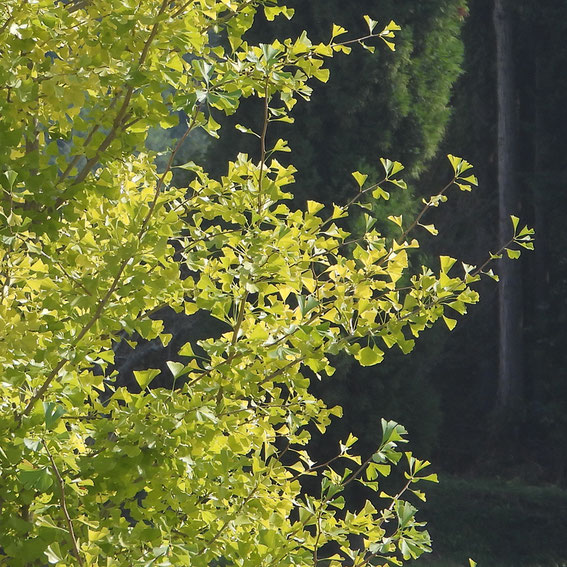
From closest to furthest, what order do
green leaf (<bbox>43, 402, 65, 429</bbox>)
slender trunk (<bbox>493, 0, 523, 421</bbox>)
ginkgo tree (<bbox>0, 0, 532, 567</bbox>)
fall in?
green leaf (<bbox>43, 402, 65, 429</bbox>) → ginkgo tree (<bbox>0, 0, 532, 567</bbox>) → slender trunk (<bbox>493, 0, 523, 421</bbox>)

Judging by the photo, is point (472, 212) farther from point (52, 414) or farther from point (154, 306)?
point (52, 414)

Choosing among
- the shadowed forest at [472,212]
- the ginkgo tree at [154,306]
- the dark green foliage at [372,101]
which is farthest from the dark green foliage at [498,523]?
the ginkgo tree at [154,306]

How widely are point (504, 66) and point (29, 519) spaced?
1240 cm

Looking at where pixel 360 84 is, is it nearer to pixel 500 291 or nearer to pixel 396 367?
pixel 396 367

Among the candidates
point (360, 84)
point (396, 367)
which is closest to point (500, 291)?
point (396, 367)

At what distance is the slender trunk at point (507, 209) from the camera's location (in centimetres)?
1324

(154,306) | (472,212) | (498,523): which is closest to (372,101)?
(472,212)

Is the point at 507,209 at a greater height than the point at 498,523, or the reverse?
the point at 507,209

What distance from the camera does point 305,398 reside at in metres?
2.59

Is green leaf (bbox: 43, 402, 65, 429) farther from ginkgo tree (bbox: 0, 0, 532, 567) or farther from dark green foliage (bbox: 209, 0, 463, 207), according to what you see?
dark green foliage (bbox: 209, 0, 463, 207)

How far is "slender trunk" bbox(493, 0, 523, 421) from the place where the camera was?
43.4 ft

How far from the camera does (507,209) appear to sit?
13375mm

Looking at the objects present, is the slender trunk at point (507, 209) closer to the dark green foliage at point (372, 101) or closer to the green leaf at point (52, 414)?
the dark green foliage at point (372, 101)

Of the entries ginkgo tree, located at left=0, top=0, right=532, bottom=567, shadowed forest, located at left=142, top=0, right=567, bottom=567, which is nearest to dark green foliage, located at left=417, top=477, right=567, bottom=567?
shadowed forest, located at left=142, top=0, right=567, bottom=567
